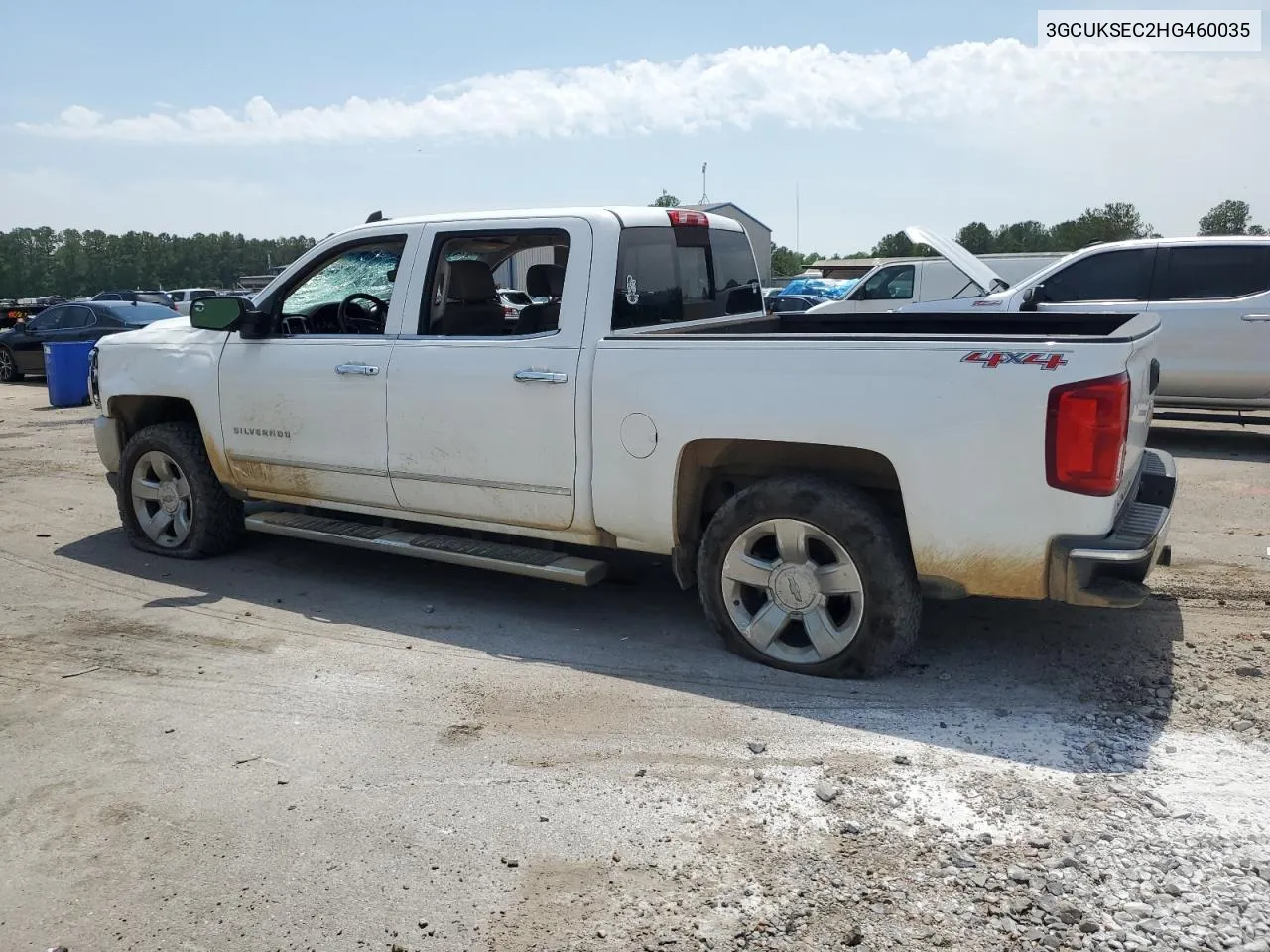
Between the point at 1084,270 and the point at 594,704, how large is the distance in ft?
26.2

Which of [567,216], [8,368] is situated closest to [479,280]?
[567,216]

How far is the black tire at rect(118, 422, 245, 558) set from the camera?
6.53 meters

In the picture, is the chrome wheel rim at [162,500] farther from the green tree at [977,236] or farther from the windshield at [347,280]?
the green tree at [977,236]

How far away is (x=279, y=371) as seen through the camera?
599 centimetres

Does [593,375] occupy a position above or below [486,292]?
below

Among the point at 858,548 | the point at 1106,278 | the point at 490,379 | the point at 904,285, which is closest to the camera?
the point at 858,548

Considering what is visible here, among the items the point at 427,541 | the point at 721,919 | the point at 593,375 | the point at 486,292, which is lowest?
the point at 721,919

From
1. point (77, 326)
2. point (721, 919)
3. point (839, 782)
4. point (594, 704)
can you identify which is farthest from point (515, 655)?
point (77, 326)

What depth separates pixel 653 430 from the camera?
15.6ft

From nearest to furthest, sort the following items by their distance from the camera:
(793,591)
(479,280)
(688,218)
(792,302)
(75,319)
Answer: (793,591), (479,280), (688,218), (75,319), (792,302)

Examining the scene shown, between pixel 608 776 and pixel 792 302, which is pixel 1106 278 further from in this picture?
pixel 792 302

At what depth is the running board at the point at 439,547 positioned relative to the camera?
516cm

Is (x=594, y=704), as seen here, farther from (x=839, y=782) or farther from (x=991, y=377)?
(x=991, y=377)

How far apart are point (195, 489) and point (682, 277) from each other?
3204mm
